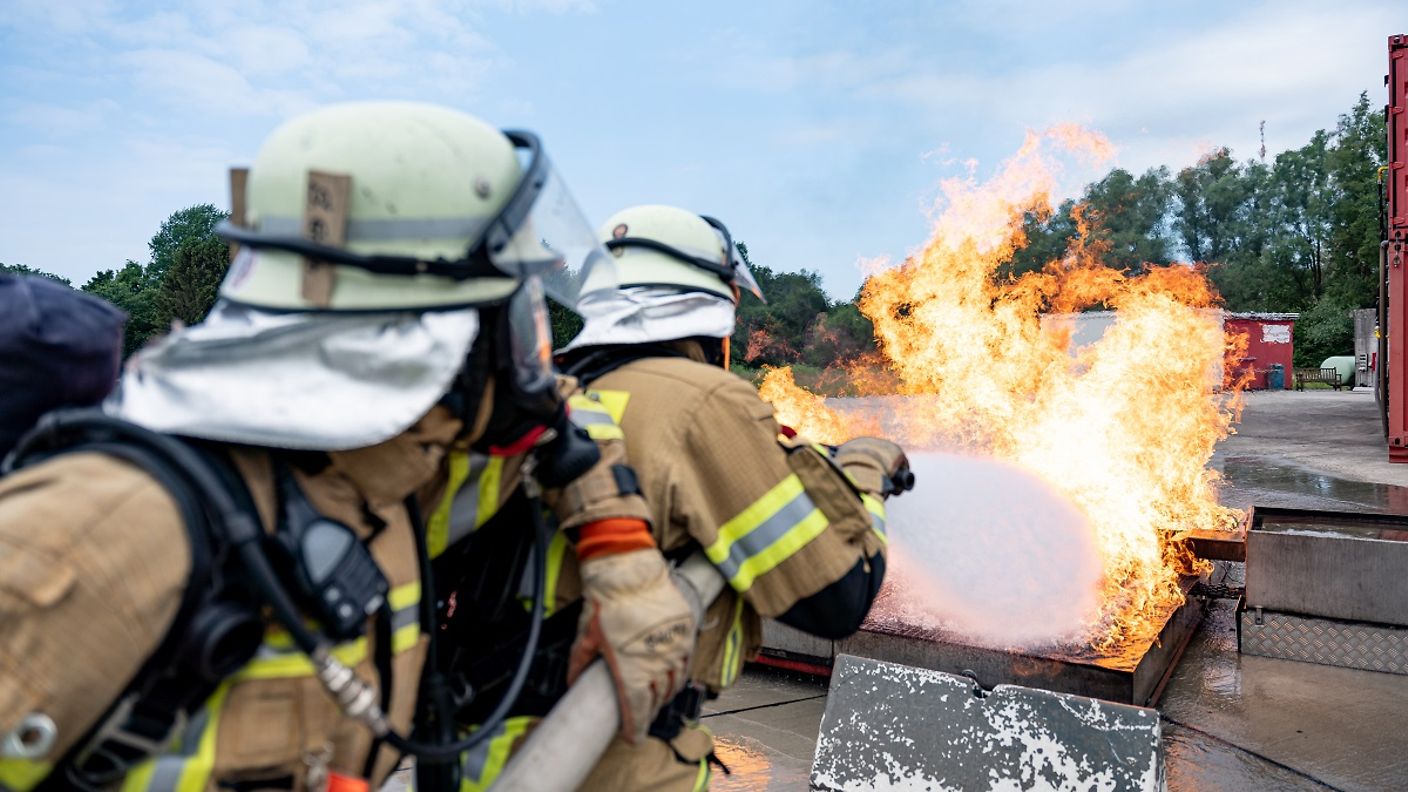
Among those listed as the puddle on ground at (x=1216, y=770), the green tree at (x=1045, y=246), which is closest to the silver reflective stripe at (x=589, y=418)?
the puddle on ground at (x=1216, y=770)

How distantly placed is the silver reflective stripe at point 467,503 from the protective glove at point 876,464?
984 millimetres

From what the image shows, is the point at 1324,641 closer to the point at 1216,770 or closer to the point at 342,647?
the point at 1216,770

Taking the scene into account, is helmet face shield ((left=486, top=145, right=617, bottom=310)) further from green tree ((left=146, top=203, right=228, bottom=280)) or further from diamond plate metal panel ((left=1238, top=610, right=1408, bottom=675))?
green tree ((left=146, top=203, right=228, bottom=280))

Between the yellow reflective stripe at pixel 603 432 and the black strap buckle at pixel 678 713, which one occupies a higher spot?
the yellow reflective stripe at pixel 603 432

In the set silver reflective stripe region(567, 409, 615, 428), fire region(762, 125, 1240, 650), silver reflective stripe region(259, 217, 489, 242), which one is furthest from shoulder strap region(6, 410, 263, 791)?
fire region(762, 125, 1240, 650)

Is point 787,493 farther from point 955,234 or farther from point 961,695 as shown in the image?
point 955,234

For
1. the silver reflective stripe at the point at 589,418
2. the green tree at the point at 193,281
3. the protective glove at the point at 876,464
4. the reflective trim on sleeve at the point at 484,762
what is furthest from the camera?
the green tree at the point at 193,281

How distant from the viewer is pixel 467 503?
1592mm

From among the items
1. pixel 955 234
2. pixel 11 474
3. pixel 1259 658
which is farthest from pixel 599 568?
pixel 955 234

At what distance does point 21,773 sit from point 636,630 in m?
0.84

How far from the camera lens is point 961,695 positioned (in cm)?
307

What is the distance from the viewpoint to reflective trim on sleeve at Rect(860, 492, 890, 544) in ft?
7.11

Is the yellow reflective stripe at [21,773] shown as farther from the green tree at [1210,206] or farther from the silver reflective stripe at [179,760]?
the green tree at [1210,206]

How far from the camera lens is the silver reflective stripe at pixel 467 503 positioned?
5.17 ft
